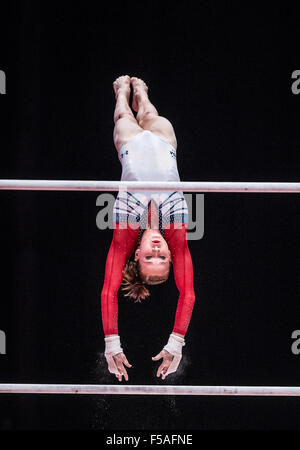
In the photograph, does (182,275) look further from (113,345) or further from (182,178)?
(182,178)

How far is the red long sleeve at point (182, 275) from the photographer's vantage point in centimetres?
235

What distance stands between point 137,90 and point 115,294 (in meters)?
0.97

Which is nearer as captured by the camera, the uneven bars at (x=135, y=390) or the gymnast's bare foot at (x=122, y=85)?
the uneven bars at (x=135, y=390)

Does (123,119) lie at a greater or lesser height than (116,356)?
greater

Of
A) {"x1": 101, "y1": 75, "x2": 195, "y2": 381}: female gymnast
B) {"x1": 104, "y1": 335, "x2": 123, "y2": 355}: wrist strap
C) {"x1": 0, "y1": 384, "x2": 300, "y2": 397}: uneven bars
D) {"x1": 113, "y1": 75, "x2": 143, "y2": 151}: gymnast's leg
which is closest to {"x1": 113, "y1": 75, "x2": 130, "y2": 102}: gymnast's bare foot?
{"x1": 113, "y1": 75, "x2": 143, "y2": 151}: gymnast's leg

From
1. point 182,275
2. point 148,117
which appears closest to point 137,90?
point 148,117

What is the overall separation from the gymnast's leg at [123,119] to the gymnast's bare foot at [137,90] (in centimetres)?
3

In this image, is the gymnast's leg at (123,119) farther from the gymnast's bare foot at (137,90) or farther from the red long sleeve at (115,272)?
the red long sleeve at (115,272)

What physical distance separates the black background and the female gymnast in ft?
1.52

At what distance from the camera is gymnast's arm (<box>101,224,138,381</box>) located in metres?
2.29

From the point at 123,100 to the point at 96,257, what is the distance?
700 millimetres

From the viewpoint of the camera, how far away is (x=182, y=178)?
3139mm

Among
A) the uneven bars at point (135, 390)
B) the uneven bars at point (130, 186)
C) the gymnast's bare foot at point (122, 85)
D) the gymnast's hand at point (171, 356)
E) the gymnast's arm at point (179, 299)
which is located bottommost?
the uneven bars at point (135, 390)

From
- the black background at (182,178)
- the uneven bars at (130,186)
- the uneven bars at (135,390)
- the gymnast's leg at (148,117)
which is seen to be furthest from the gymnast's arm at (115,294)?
the black background at (182,178)
